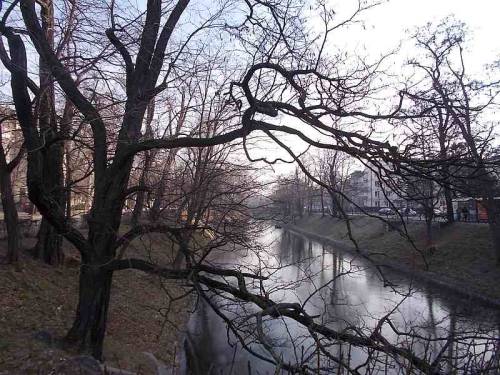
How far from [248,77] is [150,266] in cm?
354

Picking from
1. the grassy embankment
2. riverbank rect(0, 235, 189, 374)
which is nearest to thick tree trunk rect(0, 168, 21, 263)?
riverbank rect(0, 235, 189, 374)

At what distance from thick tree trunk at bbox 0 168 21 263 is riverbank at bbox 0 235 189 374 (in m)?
0.43

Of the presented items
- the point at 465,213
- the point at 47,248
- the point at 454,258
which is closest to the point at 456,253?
the point at 454,258

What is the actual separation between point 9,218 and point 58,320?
11.6 feet

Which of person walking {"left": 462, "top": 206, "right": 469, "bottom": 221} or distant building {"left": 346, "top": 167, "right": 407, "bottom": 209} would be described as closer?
distant building {"left": 346, "top": 167, "right": 407, "bottom": 209}

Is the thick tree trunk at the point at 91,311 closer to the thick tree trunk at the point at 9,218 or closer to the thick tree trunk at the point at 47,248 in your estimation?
the thick tree trunk at the point at 9,218

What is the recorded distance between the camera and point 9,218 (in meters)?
12.1

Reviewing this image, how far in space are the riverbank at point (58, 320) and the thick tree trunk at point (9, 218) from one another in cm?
43

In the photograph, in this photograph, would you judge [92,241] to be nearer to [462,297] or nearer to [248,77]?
[248,77]

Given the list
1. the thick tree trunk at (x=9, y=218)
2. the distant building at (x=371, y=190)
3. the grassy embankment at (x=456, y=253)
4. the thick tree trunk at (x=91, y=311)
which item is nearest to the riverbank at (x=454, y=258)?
the grassy embankment at (x=456, y=253)

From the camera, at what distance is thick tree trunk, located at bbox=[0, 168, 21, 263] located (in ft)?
39.3

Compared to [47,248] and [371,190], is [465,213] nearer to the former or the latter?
[47,248]

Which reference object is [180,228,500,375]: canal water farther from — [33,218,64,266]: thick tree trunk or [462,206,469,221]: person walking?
[462,206,469,221]: person walking

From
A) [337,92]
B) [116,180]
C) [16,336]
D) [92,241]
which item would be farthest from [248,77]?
[16,336]
